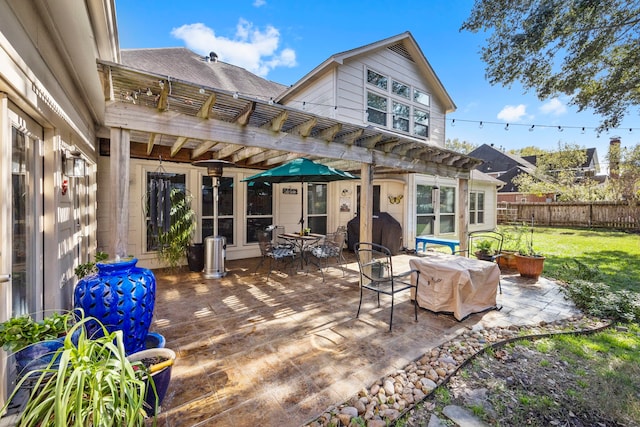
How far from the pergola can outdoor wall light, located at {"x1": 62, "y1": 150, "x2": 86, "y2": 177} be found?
1.50 ft

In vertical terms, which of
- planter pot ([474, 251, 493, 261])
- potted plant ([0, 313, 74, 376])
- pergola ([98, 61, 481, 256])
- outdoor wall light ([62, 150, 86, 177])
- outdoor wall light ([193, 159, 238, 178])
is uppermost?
pergola ([98, 61, 481, 256])

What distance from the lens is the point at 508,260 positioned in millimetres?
6180

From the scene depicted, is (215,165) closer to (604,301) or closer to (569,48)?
(604,301)

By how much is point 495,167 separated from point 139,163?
29189 millimetres

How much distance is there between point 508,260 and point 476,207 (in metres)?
6.46

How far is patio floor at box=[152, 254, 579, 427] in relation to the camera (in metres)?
2.06

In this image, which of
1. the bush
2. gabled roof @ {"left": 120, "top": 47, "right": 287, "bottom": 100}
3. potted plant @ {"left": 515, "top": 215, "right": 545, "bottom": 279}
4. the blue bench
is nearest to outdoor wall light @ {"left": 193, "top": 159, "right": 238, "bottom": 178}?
gabled roof @ {"left": 120, "top": 47, "right": 287, "bottom": 100}

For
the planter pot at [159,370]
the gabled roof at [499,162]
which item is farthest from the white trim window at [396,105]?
the gabled roof at [499,162]

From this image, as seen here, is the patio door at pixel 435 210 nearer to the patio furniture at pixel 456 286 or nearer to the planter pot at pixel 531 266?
the planter pot at pixel 531 266

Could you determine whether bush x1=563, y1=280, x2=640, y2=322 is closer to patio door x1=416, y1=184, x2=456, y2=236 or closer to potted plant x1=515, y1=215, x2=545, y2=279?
potted plant x1=515, y1=215, x2=545, y2=279

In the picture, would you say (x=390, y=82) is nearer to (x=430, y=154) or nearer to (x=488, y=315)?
(x=430, y=154)

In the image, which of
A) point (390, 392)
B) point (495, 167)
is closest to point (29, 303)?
point (390, 392)

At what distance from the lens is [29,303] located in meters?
2.09

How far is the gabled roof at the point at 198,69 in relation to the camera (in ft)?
23.4
